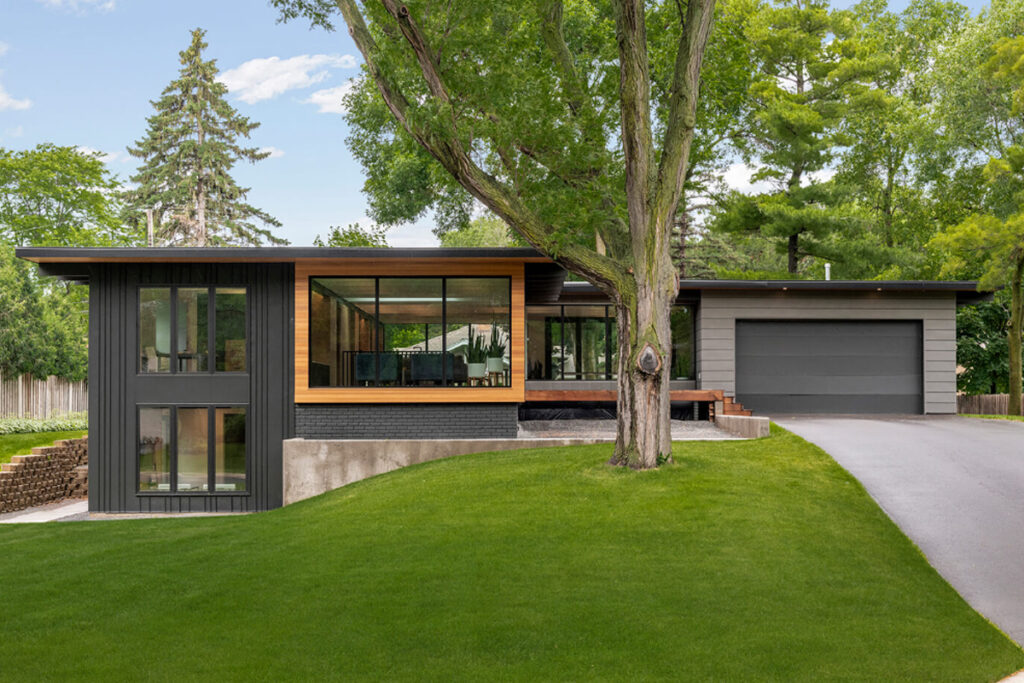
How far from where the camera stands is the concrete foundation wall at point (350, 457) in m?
12.7

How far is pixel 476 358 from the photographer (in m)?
14.0

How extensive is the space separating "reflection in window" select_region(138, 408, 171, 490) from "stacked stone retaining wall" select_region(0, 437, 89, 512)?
4.46 meters

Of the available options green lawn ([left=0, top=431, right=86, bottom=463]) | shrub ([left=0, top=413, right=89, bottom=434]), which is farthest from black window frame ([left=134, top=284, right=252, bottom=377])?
shrub ([left=0, top=413, right=89, bottom=434])

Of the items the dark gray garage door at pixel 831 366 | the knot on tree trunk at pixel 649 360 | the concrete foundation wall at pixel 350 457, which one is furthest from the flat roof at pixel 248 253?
the dark gray garage door at pixel 831 366

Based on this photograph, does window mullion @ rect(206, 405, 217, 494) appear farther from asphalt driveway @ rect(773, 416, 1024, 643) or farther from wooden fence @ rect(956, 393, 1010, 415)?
wooden fence @ rect(956, 393, 1010, 415)

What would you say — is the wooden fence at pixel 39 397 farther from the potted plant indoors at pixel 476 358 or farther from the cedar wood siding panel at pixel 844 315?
the cedar wood siding panel at pixel 844 315

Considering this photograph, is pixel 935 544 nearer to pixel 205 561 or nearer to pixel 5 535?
pixel 205 561

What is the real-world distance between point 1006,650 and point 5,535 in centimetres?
1064

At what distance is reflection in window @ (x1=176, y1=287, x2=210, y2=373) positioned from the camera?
45.2 ft

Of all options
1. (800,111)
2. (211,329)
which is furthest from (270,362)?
(800,111)

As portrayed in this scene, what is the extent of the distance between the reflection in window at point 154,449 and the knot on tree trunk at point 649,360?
825cm

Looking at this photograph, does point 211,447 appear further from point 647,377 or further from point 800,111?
point 800,111

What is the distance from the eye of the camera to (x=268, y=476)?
537 inches

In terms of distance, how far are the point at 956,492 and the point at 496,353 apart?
23.5 ft
